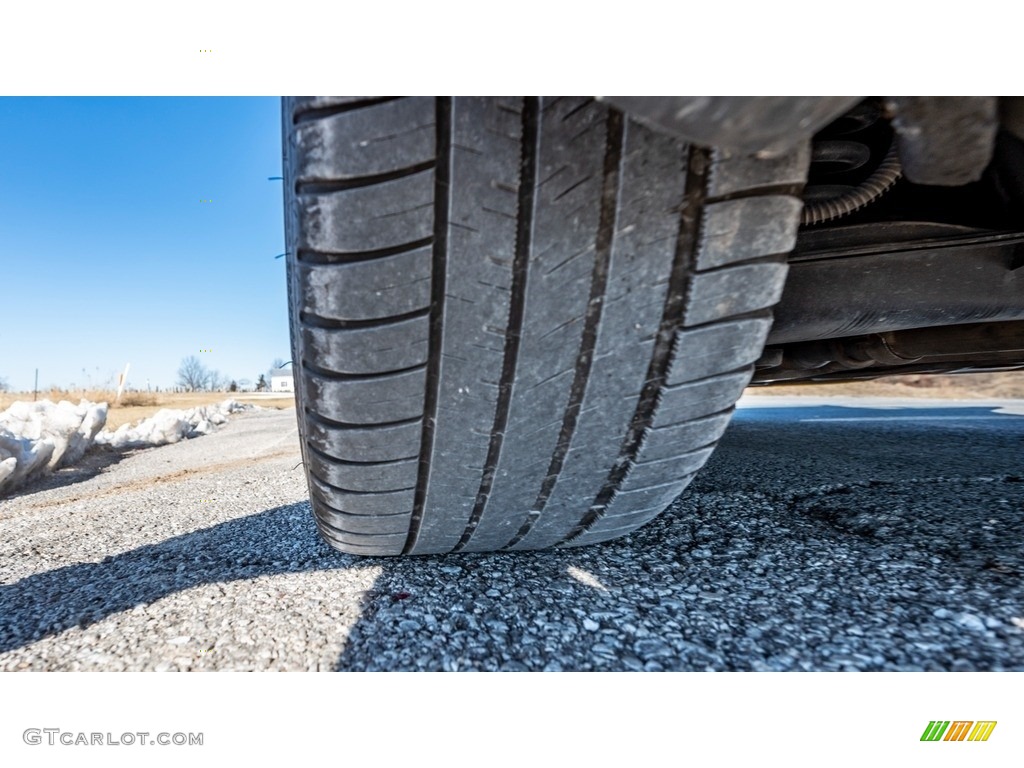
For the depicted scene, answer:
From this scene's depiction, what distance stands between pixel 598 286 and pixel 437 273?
0.60 ft

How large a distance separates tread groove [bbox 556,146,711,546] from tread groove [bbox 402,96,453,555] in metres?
0.25

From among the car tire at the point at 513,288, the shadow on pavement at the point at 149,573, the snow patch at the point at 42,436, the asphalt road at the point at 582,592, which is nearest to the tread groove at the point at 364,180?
the car tire at the point at 513,288

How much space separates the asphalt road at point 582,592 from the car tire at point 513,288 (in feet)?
0.70

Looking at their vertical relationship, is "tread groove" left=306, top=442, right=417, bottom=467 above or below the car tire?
below

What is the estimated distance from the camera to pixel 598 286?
0.59m

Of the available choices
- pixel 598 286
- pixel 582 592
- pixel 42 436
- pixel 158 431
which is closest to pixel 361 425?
pixel 598 286

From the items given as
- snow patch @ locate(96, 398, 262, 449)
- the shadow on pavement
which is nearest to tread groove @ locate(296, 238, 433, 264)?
the shadow on pavement

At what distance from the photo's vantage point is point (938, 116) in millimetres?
426

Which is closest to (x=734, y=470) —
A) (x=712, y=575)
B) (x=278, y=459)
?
(x=712, y=575)

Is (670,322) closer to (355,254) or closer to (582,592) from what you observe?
(355,254)

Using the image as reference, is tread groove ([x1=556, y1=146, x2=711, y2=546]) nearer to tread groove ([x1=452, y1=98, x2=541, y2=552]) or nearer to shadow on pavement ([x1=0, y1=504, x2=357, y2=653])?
tread groove ([x1=452, y1=98, x2=541, y2=552])

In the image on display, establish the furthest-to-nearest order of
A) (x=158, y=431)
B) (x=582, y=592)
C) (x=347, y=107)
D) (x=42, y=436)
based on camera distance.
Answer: (x=158, y=431)
(x=42, y=436)
(x=582, y=592)
(x=347, y=107)

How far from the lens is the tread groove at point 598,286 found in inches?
20.6

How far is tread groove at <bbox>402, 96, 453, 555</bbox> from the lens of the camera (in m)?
0.50
